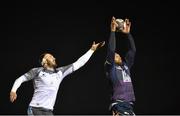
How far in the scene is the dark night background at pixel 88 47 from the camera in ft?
A: 21.9

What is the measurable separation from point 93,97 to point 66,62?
553mm

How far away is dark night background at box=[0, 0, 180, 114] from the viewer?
668cm

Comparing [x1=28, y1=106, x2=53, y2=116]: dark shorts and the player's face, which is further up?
the player's face

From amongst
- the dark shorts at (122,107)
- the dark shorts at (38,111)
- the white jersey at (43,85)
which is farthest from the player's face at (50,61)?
the dark shorts at (122,107)

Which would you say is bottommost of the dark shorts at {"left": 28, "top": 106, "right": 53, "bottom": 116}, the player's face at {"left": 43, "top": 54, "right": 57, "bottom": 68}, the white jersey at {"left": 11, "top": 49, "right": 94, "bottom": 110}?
the dark shorts at {"left": 28, "top": 106, "right": 53, "bottom": 116}

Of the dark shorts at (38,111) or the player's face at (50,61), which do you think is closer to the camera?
the dark shorts at (38,111)

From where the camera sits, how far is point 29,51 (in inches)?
264

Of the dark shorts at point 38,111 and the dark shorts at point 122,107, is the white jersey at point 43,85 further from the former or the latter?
the dark shorts at point 122,107

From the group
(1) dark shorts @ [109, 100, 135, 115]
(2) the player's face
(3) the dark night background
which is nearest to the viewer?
(1) dark shorts @ [109, 100, 135, 115]

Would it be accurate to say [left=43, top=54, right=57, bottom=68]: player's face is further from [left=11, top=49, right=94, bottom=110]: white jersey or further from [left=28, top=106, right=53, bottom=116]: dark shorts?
[left=28, top=106, right=53, bottom=116]: dark shorts

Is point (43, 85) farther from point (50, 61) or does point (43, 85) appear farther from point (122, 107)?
point (122, 107)

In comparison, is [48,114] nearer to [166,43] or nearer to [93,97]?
[93,97]

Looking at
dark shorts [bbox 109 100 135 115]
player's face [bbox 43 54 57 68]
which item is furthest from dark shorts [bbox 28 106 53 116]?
dark shorts [bbox 109 100 135 115]

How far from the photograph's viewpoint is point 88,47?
6.81 meters
